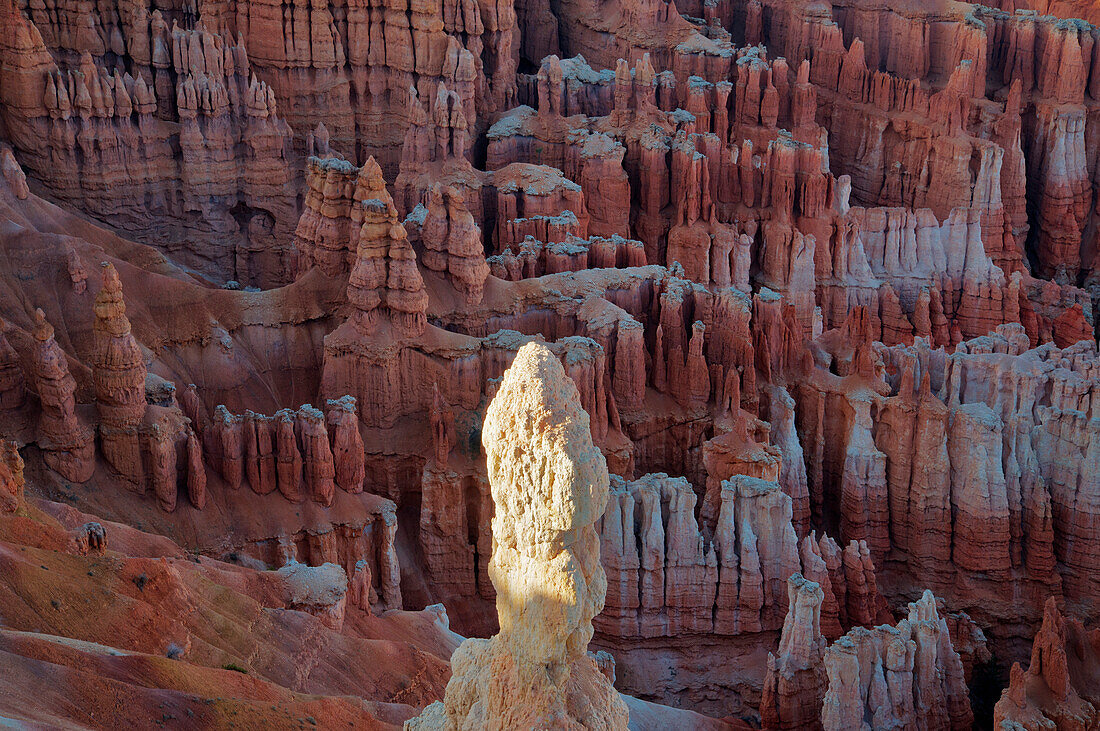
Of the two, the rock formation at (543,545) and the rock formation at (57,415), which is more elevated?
the rock formation at (543,545)

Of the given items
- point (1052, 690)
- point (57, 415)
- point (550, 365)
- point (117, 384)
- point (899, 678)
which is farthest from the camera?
point (117, 384)

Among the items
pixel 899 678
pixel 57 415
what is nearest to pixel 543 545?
pixel 899 678

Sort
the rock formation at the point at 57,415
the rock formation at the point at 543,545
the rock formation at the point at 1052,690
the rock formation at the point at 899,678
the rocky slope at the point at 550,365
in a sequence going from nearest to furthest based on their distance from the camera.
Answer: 1. the rock formation at the point at 543,545
2. the rocky slope at the point at 550,365
3. the rock formation at the point at 1052,690
4. the rock formation at the point at 899,678
5. the rock formation at the point at 57,415

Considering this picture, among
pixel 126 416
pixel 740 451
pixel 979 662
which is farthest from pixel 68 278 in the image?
pixel 979 662

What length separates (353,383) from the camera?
95.8 ft

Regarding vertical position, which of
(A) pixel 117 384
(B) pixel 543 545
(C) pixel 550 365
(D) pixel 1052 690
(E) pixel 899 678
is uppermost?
(C) pixel 550 365

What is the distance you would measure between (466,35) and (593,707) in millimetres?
36164

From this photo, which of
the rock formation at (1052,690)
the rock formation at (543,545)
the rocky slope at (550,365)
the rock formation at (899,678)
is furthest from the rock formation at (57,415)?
the rock formation at (1052,690)

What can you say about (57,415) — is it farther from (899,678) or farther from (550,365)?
(899,678)

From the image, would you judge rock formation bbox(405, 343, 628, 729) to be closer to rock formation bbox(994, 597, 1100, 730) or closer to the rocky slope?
the rocky slope

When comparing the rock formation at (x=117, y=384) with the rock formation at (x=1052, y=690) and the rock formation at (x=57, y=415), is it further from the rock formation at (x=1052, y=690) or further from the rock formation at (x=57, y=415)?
the rock formation at (x=1052, y=690)

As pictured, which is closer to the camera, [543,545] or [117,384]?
[543,545]

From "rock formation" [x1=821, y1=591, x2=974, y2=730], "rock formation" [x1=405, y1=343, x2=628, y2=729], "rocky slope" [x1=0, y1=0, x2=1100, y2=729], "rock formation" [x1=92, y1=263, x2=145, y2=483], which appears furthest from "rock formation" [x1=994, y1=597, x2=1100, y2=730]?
"rock formation" [x1=92, y1=263, x2=145, y2=483]

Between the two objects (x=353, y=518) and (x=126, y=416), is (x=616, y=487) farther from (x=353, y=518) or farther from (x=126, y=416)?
(x=126, y=416)
